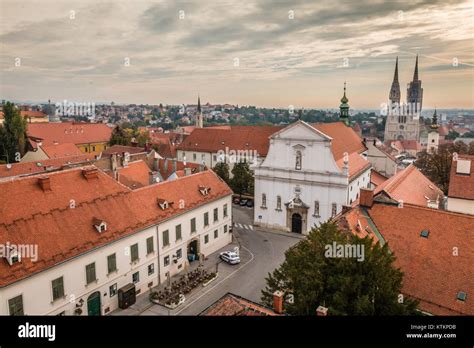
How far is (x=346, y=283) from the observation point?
8430 mm

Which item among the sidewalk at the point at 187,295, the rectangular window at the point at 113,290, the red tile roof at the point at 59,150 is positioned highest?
the red tile roof at the point at 59,150

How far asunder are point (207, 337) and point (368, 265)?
23.5 feet

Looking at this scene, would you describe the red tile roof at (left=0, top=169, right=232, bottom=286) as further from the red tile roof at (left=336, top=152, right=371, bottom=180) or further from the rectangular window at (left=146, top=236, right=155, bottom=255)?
the red tile roof at (left=336, top=152, right=371, bottom=180)

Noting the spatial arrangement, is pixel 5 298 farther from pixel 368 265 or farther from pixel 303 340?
pixel 303 340

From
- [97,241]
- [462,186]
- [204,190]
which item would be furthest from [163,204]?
[462,186]

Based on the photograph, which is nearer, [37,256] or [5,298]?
[5,298]

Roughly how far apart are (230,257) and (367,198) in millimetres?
8599

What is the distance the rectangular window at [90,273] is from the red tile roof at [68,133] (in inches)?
1409

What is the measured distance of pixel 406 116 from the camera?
270ft

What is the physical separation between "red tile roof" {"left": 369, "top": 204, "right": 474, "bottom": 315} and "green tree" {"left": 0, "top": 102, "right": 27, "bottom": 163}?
39369 mm

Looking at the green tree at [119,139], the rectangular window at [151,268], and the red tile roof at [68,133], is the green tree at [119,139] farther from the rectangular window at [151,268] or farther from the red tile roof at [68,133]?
the rectangular window at [151,268]

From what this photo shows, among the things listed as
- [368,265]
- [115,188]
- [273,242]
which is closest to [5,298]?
[115,188]

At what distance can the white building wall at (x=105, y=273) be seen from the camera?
1204cm

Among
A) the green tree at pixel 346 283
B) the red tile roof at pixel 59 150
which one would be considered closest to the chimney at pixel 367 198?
the green tree at pixel 346 283
